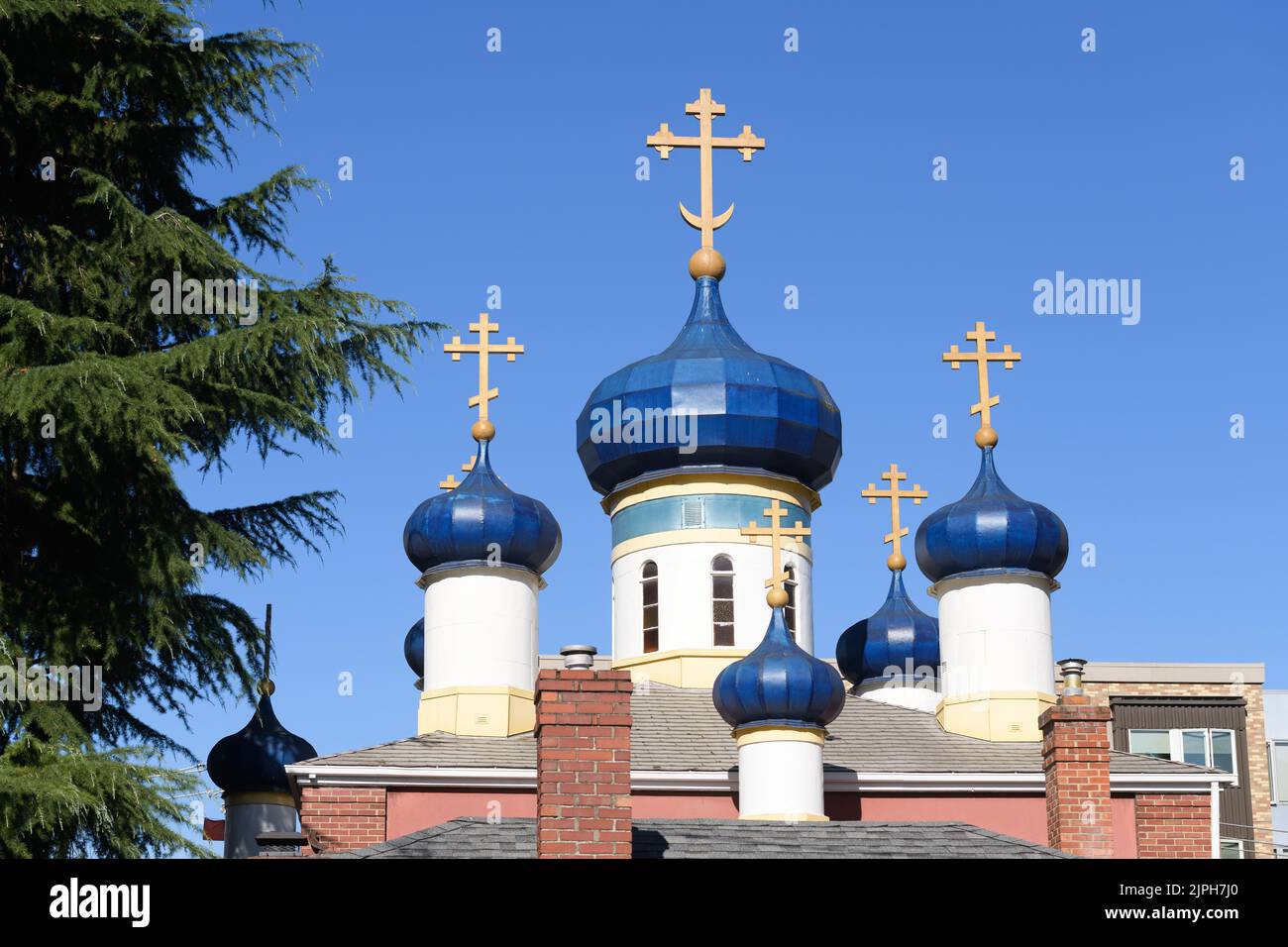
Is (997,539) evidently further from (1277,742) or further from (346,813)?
(1277,742)

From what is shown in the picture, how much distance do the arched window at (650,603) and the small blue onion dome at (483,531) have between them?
142 cm

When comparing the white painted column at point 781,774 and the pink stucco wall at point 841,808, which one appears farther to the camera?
the pink stucco wall at point 841,808

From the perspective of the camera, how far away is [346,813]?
25.7 metres

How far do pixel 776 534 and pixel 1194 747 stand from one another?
66.9 feet

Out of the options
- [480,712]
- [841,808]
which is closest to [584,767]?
[841,808]

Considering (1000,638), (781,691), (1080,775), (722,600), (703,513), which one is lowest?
(1080,775)

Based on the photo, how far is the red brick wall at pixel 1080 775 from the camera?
2447 centimetres

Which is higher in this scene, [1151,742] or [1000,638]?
[1151,742]

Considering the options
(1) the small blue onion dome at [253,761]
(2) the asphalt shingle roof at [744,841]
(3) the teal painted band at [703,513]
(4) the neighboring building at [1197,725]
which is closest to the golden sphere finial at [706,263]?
(3) the teal painted band at [703,513]

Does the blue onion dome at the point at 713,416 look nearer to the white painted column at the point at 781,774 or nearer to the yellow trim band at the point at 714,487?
the yellow trim band at the point at 714,487

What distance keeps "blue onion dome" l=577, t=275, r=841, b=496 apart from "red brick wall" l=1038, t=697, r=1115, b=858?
655 cm

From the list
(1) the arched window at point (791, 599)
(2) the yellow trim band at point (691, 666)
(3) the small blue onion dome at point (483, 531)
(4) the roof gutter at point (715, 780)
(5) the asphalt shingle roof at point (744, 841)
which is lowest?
(5) the asphalt shingle roof at point (744, 841)
